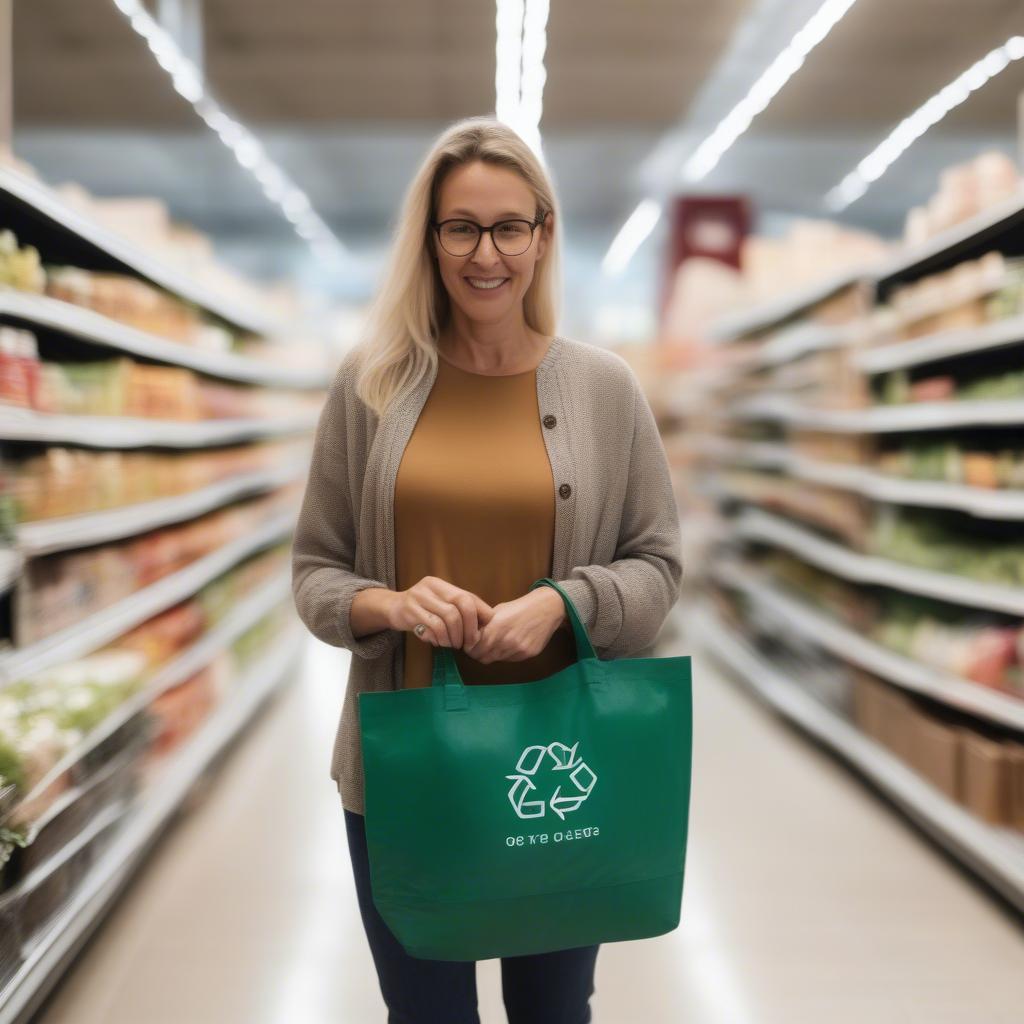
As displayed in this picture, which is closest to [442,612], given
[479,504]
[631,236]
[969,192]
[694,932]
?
[479,504]

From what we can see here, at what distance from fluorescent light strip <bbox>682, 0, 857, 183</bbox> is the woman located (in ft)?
16.5

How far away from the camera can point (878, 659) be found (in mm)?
4008

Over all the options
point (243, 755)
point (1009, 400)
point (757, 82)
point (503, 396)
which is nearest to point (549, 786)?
point (503, 396)

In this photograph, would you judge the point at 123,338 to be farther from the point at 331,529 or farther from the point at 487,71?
the point at 487,71

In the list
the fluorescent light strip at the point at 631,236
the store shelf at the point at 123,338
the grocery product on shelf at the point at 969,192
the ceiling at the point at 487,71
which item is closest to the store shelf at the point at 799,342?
the grocery product on shelf at the point at 969,192

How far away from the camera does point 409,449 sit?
1.41m

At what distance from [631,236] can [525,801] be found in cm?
1438

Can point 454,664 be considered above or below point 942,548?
above

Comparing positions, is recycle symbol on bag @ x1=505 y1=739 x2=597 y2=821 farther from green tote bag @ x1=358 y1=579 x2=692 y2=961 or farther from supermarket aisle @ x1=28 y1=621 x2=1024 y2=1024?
supermarket aisle @ x1=28 y1=621 x2=1024 y2=1024

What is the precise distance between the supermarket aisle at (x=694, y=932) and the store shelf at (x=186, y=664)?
1.82 ft

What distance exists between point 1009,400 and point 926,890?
156 cm

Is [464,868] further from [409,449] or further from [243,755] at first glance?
[243,755]

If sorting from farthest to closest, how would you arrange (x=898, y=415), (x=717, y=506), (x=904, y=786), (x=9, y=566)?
(x=717, y=506), (x=898, y=415), (x=904, y=786), (x=9, y=566)

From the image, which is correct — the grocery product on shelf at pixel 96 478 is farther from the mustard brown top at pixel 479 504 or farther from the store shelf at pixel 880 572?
the store shelf at pixel 880 572
